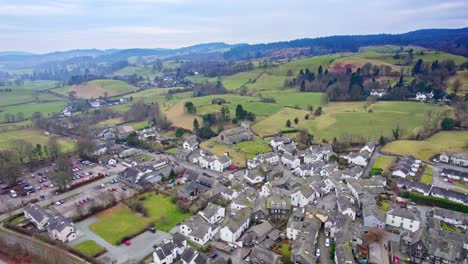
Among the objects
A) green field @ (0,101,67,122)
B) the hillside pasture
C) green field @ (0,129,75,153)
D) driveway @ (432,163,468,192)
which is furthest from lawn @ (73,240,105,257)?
the hillside pasture

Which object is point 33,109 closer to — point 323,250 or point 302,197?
point 302,197

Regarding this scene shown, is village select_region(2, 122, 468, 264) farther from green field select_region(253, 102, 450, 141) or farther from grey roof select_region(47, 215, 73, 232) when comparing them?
green field select_region(253, 102, 450, 141)

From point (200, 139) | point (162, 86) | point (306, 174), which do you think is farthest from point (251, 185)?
point (162, 86)

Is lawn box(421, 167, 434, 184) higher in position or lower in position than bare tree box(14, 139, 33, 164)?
lower

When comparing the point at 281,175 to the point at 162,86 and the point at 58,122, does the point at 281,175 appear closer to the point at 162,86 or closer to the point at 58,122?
the point at 58,122

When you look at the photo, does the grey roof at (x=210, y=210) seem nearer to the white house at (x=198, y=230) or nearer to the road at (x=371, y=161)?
the white house at (x=198, y=230)

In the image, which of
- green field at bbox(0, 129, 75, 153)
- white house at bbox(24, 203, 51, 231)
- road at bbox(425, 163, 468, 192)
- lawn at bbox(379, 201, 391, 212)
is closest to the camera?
white house at bbox(24, 203, 51, 231)
